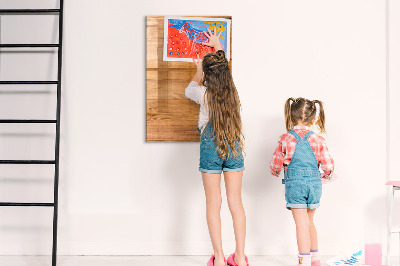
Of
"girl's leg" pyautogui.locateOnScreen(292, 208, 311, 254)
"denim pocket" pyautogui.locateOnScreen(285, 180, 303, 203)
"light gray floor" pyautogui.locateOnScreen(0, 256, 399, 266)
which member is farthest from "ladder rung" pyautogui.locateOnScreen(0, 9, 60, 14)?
"girl's leg" pyautogui.locateOnScreen(292, 208, 311, 254)

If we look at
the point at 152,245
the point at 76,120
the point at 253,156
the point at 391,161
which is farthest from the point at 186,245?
the point at 391,161

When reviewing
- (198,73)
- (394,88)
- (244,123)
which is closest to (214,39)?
(198,73)

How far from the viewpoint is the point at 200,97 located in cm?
301

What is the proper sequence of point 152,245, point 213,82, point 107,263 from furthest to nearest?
point 152,245
point 107,263
point 213,82

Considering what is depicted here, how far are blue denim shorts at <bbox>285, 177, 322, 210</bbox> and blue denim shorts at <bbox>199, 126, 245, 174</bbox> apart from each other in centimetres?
35

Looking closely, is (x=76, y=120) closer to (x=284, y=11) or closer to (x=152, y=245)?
(x=152, y=245)

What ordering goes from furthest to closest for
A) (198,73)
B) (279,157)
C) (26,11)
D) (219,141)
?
(26,11) < (198,73) < (279,157) < (219,141)

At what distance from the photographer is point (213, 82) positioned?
2.90 m

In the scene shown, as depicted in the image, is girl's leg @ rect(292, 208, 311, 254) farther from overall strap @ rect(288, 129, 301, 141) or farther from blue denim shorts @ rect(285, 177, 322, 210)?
overall strap @ rect(288, 129, 301, 141)

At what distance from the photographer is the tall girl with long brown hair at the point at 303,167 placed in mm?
2873

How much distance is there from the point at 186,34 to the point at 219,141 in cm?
93

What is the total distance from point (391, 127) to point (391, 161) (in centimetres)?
24

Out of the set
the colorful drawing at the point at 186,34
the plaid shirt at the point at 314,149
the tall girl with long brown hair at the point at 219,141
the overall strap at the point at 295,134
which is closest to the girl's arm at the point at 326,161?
the plaid shirt at the point at 314,149

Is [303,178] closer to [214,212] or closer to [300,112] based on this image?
[300,112]
